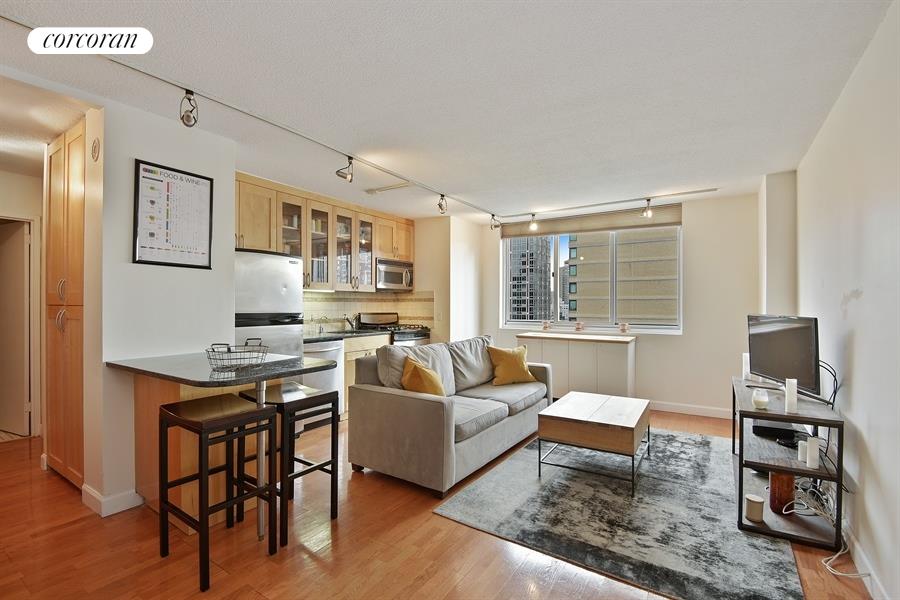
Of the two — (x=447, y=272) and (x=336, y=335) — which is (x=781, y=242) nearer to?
(x=447, y=272)

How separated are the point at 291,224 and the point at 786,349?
429cm

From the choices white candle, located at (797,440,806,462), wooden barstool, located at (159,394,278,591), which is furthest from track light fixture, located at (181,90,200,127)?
white candle, located at (797,440,806,462)

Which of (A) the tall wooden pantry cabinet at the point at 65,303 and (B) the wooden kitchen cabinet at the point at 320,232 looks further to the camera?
(B) the wooden kitchen cabinet at the point at 320,232

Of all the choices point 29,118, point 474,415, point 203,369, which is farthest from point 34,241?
point 474,415

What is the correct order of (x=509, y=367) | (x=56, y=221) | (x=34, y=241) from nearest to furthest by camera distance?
(x=56, y=221) < (x=34, y=241) < (x=509, y=367)

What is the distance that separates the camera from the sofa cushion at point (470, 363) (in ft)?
13.2

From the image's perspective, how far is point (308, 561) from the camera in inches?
84.2

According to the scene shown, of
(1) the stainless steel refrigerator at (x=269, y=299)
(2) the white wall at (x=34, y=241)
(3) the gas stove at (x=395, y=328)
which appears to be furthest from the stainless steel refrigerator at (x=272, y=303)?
(2) the white wall at (x=34, y=241)

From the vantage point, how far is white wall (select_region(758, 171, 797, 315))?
379 centimetres

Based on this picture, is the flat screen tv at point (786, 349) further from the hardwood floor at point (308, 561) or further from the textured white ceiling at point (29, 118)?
the textured white ceiling at point (29, 118)

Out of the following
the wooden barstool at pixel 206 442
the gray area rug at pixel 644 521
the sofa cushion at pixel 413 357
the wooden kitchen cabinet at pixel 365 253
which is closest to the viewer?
the wooden barstool at pixel 206 442

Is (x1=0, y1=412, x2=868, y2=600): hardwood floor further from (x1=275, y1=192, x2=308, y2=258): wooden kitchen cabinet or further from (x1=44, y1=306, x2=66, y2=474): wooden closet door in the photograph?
(x1=275, y1=192, x2=308, y2=258): wooden kitchen cabinet

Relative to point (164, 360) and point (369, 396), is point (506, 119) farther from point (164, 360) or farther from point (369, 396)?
point (164, 360)

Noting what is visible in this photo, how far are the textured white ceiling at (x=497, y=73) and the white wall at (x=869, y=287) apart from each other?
214 millimetres
